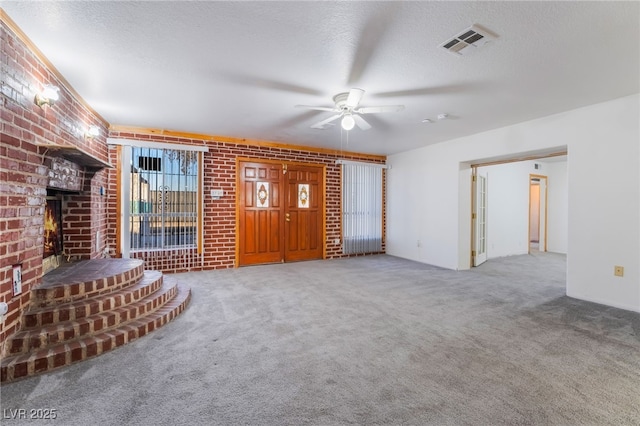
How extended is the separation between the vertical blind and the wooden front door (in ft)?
1.91

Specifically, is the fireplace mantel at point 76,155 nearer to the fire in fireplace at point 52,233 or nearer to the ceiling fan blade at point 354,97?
the fire in fireplace at point 52,233

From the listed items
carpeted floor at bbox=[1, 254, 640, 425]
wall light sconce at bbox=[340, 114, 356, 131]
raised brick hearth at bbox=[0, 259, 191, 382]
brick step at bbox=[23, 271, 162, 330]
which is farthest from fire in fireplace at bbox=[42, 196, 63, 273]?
wall light sconce at bbox=[340, 114, 356, 131]

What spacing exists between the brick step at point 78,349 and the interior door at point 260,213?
263 centimetres

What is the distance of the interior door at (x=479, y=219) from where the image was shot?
18.2ft

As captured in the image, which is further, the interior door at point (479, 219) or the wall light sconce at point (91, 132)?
the interior door at point (479, 219)

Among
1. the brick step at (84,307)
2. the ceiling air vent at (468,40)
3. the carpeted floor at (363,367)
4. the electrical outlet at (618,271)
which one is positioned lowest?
the carpeted floor at (363,367)

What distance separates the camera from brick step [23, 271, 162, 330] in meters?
2.25

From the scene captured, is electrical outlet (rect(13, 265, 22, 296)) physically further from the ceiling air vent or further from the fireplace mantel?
the ceiling air vent

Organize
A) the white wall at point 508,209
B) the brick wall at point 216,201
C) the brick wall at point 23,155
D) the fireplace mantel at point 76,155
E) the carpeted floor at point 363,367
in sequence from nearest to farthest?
the carpeted floor at point 363,367
the brick wall at point 23,155
the fireplace mantel at point 76,155
the brick wall at point 216,201
the white wall at point 508,209

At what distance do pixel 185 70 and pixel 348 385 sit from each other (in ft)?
9.55

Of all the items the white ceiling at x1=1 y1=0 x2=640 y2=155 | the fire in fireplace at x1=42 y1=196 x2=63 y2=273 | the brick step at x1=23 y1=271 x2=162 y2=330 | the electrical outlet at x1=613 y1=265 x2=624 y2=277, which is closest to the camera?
the white ceiling at x1=1 y1=0 x2=640 y2=155

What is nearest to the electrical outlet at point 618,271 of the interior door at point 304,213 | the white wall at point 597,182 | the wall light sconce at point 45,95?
the white wall at point 597,182

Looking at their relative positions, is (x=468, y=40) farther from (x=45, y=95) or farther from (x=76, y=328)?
(x=76, y=328)

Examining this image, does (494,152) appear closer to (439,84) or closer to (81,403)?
(439,84)
